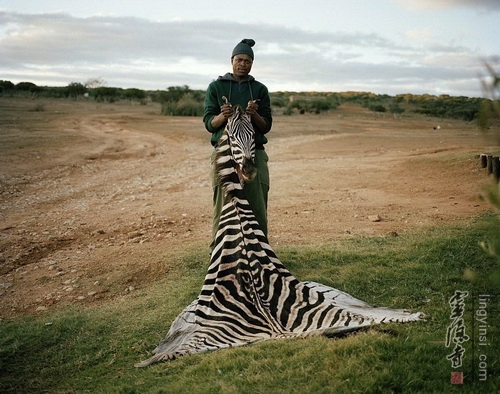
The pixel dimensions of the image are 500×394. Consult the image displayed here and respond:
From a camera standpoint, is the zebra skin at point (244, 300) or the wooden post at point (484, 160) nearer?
the zebra skin at point (244, 300)

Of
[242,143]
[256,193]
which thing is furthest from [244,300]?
[242,143]

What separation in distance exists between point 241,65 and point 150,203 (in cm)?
543

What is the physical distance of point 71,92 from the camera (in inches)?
2063

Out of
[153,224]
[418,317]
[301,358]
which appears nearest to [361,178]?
→ [153,224]

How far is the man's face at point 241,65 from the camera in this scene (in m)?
4.86

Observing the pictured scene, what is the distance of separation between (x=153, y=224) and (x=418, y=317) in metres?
5.17

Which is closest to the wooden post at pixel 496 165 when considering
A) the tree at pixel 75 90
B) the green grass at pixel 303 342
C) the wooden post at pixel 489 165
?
the wooden post at pixel 489 165

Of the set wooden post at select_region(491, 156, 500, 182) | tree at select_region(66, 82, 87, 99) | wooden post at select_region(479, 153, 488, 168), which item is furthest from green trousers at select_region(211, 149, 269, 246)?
tree at select_region(66, 82, 87, 99)

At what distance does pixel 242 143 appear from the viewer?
15.0ft

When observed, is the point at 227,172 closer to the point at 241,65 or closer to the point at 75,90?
the point at 241,65

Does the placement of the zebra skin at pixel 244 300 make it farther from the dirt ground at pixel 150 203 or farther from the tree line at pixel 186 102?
the tree line at pixel 186 102

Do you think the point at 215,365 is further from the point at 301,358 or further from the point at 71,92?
the point at 71,92

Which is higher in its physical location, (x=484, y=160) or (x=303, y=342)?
(x=484, y=160)

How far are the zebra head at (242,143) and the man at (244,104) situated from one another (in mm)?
167
